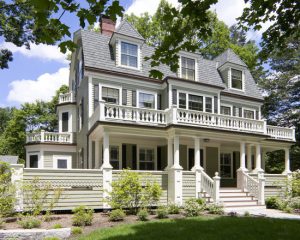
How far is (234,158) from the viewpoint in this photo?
22.0 m

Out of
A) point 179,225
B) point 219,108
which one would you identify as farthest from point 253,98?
point 179,225

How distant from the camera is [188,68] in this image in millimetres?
19875

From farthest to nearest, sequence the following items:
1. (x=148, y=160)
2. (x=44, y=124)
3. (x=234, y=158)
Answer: (x=44, y=124) → (x=234, y=158) → (x=148, y=160)

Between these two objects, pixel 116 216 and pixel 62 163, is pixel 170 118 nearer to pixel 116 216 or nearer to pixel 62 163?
pixel 116 216

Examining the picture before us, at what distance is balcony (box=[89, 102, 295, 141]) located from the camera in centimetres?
1494

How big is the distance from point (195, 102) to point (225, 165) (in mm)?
5008

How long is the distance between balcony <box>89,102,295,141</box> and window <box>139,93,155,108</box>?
2.02 metres

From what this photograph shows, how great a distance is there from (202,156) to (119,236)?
12.4 metres

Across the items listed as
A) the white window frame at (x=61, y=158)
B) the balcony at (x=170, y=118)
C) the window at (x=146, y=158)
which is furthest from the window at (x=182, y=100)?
the white window frame at (x=61, y=158)

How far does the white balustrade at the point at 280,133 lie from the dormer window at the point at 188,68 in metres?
5.86

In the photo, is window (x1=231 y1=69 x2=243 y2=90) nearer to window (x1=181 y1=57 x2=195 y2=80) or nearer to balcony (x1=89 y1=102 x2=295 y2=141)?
window (x1=181 y1=57 x2=195 y2=80)

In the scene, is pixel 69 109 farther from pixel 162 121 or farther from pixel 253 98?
pixel 253 98

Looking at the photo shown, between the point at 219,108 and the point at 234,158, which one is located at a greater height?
the point at 219,108

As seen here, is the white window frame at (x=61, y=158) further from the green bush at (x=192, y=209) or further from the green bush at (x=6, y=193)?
the green bush at (x=192, y=209)
